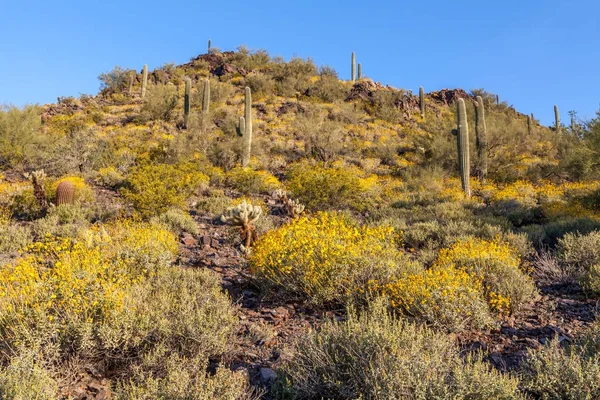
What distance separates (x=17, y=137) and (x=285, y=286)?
56.2 ft

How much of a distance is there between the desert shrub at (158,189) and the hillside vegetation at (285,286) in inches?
2.2

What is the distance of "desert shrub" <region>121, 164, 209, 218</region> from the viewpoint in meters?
9.96

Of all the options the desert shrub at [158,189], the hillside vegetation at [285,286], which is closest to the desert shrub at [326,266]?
the hillside vegetation at [285,286]

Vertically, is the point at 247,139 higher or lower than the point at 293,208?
higher

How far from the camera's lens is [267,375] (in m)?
3.23

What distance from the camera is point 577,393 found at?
250 cm

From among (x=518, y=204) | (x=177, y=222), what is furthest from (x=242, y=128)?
(x=518, y=204)

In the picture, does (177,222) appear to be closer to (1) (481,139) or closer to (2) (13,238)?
(2) (13,238)

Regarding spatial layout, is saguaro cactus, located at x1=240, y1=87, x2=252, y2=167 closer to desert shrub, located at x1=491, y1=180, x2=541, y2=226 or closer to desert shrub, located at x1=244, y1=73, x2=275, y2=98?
desert shrub, located at x1=491, y1=180, x2=541, y2=226

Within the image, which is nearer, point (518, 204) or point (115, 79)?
point (518, 204)

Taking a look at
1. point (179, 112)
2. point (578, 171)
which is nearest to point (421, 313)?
point (578, 171)

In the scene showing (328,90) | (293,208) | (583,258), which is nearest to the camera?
(583,258)

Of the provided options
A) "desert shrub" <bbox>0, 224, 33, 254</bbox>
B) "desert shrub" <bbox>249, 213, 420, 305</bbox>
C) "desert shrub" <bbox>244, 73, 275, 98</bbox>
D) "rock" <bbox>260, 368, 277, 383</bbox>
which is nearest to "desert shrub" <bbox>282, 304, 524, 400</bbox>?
"rock" <bbox>260, 368, 277, 383</bbox>

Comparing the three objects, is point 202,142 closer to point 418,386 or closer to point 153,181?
point 153,181
